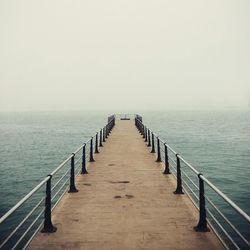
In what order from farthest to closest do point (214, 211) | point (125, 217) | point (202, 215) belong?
point (214, 211) < point (125, 217) < point (202, 215)

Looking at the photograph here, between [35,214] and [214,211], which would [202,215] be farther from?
[35,214]

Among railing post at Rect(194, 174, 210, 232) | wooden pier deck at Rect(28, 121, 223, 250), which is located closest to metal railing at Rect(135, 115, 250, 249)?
railing post at Rect(194, 174, 210, 232)

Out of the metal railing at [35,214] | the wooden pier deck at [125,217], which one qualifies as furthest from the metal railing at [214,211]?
the metal railing at [35,214]

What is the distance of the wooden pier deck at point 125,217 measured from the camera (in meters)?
6.29

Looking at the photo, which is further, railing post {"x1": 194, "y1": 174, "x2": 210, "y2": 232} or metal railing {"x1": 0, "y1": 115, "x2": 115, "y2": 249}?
railing post {"x1": 194, "y1": 174, "x2": 210, "y2": 232}

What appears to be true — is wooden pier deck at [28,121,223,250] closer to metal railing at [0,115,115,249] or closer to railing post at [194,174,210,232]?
railing post at [194,174,210,232]

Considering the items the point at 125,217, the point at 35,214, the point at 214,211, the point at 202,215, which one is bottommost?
the point at 35,214

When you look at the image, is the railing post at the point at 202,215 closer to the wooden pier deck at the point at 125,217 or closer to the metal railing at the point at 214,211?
the metal railing at the point at 214,211

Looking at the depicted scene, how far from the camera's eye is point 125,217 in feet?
25.6

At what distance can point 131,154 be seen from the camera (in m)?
18.5

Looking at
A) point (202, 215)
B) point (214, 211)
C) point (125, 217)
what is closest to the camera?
point (202, 215)

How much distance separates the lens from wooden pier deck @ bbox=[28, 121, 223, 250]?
20.6 ft

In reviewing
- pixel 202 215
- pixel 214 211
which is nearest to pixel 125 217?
pixel 202 215

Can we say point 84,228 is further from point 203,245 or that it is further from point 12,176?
point 12,176
